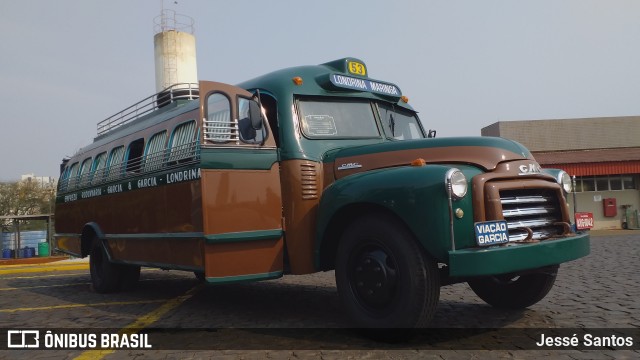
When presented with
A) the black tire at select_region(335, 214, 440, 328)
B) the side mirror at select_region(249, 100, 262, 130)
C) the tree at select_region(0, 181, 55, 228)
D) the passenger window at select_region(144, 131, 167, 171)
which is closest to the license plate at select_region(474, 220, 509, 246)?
the black tire at select_region(335, 214, 440, 328)

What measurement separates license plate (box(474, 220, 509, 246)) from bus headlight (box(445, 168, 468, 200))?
0.26 metres

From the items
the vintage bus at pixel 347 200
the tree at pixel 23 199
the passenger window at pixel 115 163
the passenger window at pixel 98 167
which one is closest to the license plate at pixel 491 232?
the vintage bus at pixel 347 200

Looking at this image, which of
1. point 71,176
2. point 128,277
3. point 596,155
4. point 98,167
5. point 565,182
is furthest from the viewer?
point 596,155

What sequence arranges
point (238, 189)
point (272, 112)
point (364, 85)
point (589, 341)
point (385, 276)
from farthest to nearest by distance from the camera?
point (364, 85) → point (272, 112) → point (238, 189) → point (385, 276) → point (589, 341)

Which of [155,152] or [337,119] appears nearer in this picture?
[337,119]

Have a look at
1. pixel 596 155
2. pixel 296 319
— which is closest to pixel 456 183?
pixel 296 319

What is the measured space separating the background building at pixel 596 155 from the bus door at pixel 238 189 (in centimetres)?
2155

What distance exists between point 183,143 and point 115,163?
263cm

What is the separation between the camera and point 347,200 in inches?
174

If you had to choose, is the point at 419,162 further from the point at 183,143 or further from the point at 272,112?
the point at 183,143

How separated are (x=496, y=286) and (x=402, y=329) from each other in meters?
1.87

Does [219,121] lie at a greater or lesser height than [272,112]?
lesser

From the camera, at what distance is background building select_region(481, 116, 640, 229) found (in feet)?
80.5

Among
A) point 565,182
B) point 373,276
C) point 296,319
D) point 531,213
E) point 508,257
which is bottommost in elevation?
point 296,319
